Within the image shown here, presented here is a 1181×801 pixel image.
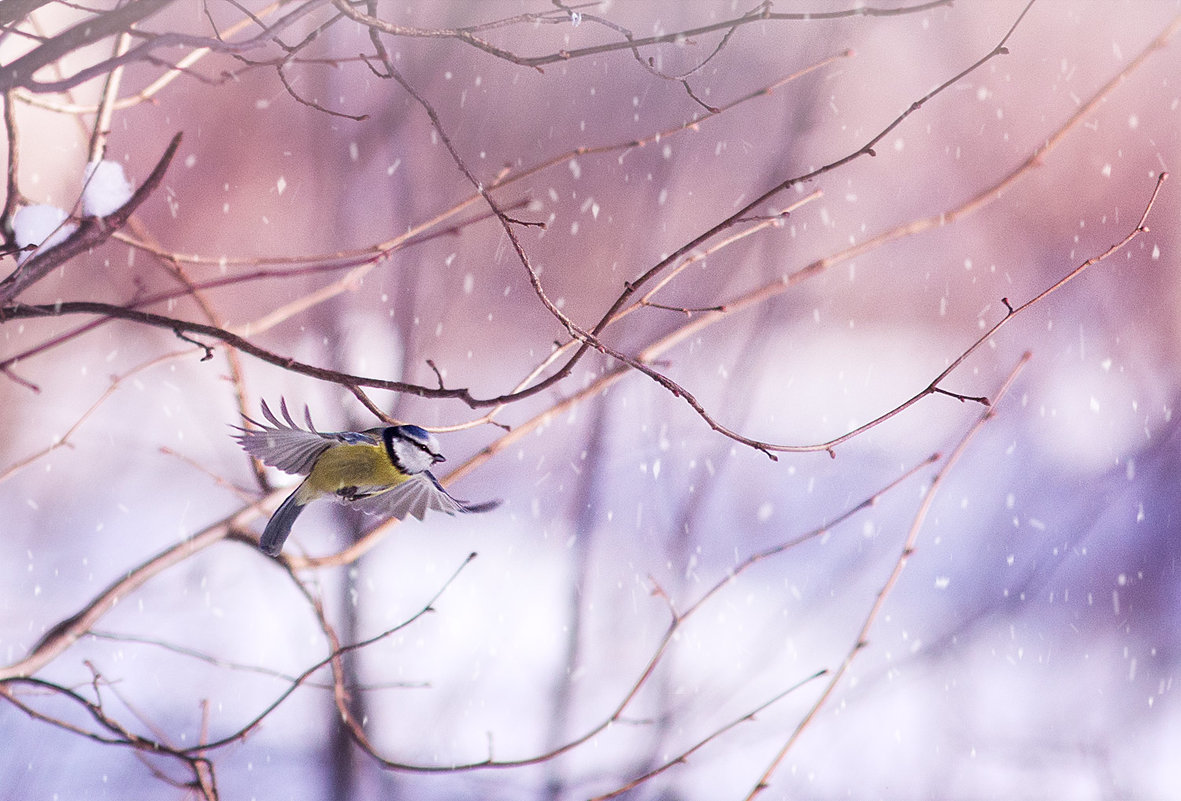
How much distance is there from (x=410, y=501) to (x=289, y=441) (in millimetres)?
70

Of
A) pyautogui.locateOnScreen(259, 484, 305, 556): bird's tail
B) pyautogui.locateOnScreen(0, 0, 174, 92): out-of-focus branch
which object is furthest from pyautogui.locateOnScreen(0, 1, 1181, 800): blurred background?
pyautogui.locateOnScreen(0, 0, 174, 92): out-of-focus branch

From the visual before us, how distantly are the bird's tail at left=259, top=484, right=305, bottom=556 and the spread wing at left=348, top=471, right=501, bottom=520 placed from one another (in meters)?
0.05

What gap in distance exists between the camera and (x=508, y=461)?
0.76m

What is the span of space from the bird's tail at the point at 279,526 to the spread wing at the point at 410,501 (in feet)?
0.15

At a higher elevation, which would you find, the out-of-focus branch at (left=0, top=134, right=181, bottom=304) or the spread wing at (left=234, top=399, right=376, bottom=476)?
the out-of-focus branch at (left=0, top=134, right=181, bottom=304)

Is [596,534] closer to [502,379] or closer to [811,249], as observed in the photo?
[502,379]

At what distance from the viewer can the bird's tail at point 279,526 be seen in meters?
0.48

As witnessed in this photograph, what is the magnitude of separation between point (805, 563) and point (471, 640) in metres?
0.29

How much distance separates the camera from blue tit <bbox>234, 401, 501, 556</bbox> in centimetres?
44

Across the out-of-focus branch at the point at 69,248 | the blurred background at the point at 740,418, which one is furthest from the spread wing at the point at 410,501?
the blurred background at the point at 740,418

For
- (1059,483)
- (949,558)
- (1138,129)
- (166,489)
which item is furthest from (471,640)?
(1138,129)

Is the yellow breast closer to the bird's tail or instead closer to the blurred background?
the bird's tail

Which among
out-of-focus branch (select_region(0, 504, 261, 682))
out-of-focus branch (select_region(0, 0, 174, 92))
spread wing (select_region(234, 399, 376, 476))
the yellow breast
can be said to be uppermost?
out-of-focus branch (select_region(0, 504, 261, 682))

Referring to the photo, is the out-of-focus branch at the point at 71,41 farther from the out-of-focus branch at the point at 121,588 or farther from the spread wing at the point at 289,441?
the out-of-focus branch at the point at 121,588
